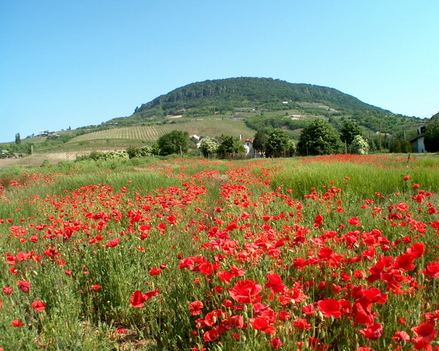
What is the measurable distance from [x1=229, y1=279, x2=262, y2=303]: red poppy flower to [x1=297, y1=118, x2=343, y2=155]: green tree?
5296 cm

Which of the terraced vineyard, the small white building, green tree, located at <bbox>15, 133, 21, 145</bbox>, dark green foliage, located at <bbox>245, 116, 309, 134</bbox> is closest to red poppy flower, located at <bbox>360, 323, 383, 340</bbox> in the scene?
the small white building

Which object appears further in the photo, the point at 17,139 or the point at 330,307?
the point at 17,139

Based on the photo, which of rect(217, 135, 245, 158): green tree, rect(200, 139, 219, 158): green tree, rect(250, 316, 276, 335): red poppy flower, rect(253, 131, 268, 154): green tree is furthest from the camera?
rect(253, 131, 268, 154): green tree

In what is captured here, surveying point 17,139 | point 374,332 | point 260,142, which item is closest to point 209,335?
point 374,332

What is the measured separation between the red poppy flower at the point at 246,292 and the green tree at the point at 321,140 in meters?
53.0

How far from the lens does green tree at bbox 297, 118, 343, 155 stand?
173ft

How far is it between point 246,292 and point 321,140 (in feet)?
180

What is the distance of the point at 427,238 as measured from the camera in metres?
3.00

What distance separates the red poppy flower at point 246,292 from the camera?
49.8 inches

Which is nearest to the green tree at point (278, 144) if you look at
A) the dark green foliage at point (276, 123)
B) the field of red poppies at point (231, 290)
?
the field of red poppies at point (231, 290)

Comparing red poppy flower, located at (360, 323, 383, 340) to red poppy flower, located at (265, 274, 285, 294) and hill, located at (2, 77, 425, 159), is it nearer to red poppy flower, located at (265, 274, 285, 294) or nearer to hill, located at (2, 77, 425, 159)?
red poppy flower, located at (265, 274, 285, 294)

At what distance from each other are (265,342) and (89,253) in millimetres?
2049

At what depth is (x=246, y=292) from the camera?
1316 millimetres

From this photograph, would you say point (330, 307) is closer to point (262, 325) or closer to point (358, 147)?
point (262, 325)
